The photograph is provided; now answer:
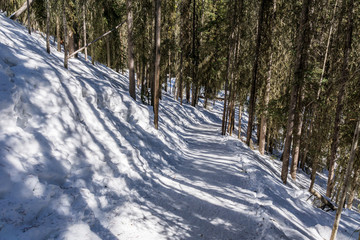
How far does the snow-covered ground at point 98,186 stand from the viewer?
3.81 metres

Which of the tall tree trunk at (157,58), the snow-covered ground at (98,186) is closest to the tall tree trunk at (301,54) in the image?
the snow-covered ground at (98,186)

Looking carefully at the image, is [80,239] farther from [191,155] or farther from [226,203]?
[191,155]

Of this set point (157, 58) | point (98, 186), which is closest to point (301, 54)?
point (157, 58)

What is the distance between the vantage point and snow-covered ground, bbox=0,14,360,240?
150 inches

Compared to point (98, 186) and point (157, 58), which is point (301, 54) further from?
point (98, 186)

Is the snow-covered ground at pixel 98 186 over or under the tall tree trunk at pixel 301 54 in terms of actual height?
under

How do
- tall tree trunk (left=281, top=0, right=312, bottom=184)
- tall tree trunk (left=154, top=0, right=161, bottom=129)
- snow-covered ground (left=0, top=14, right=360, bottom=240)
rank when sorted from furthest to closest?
tall tree trunk (left=154, top=0, right=161, bottom=129) → tall tree trunk (left=281, top=0, right=312, bottom=184) → snow-covered ground (left=0, top=14, right=360, bottom=240)

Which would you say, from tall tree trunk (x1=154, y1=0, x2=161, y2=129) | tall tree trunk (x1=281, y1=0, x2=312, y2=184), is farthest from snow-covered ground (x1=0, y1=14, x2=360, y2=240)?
tall tree trunk (x1=281, y1=0, x2=312, y2=184)

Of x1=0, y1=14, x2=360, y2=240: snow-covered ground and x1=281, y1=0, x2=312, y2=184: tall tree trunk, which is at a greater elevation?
x1=281, y1=0, x2=312, y2=184: tall tree trunk

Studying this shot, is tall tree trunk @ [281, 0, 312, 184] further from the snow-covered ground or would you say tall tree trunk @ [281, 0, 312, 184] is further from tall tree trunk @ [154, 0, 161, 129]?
tall tree trunk @ [154, 0, 161, 129]

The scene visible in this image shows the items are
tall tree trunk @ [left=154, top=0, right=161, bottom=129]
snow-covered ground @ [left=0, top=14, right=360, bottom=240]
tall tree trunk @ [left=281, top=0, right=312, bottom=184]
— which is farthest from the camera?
tall tree trunk @ [left=154, top=0, right=161, bottom=129]

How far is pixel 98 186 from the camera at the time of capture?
17.3 ft

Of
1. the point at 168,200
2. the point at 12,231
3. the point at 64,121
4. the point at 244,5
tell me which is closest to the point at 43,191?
the point at 12,231

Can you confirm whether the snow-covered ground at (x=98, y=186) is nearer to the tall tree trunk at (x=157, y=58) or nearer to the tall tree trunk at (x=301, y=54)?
the tall tree trunk at (x=157, y=58)
